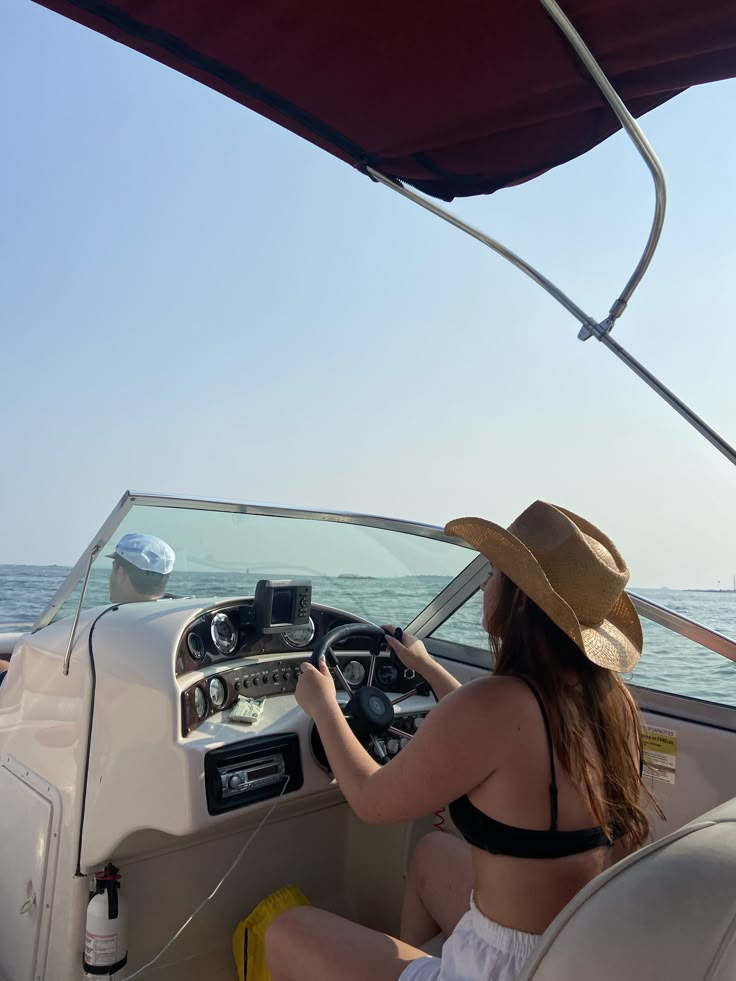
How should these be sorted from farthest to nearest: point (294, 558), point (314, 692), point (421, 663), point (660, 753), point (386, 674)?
1. point (294, 558)
2. point (386, 674)
3. point (660, 753)
4. point (421, 663)
5. point (314, 692)

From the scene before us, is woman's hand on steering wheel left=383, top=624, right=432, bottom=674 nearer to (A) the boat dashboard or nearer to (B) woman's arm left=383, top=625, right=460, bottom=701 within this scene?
(B) woman's arm left=383, top=625, right=460, bottom=701

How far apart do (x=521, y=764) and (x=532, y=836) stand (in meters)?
0.12

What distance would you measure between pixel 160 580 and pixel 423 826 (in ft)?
3.91

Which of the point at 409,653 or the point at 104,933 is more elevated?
the point at 409,653

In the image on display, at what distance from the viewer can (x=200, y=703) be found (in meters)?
1.95

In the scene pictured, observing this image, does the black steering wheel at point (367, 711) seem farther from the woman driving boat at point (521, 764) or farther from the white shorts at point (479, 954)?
the white shorts at point (479, 954)

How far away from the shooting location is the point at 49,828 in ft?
6.14

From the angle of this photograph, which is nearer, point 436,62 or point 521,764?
point 521,764

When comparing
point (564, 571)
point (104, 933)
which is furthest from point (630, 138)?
point (104, 933)

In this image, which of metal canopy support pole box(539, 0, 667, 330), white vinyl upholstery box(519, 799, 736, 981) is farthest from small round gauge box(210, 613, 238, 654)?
white vinyl upholstery box(519, 799, 736, 981)

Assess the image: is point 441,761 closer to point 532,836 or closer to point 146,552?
point 532,836

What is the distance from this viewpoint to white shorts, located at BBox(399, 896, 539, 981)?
1234 millimetres

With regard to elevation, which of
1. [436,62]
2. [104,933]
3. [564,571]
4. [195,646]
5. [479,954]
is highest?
[436,62]

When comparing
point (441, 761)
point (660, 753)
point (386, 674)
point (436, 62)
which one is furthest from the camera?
point (386, 674)
